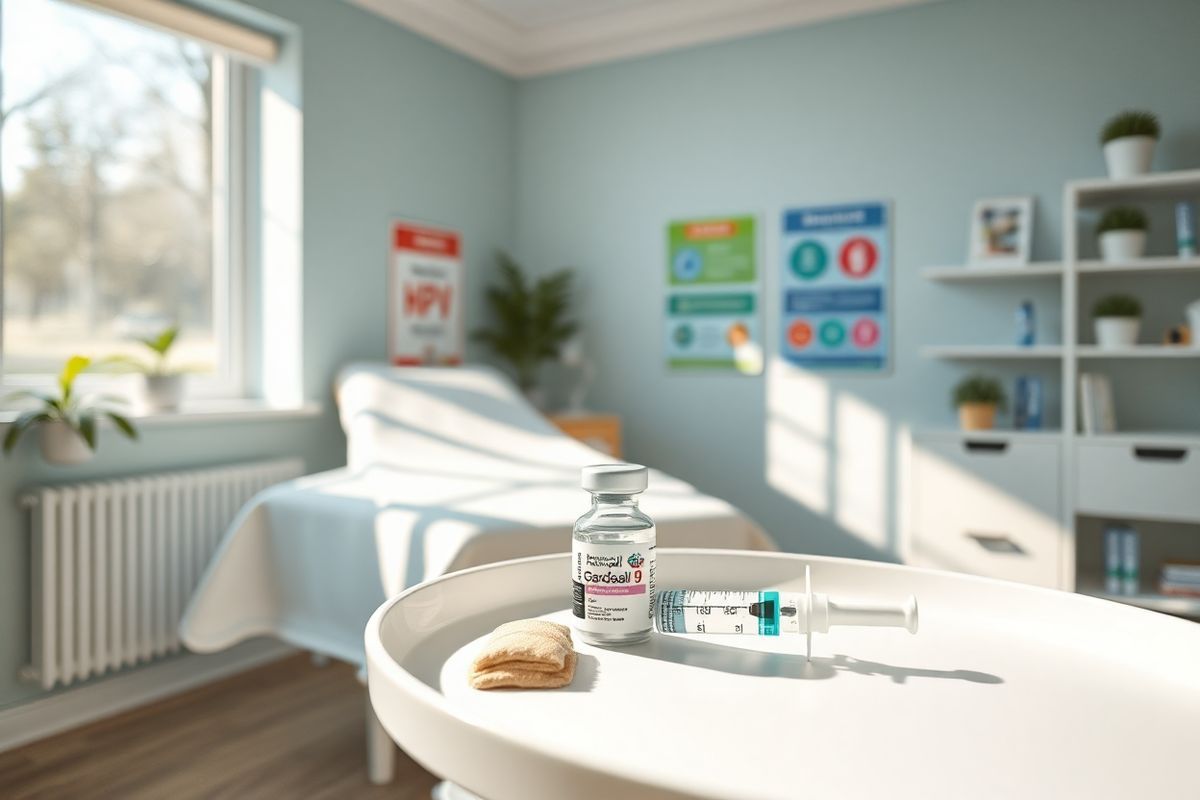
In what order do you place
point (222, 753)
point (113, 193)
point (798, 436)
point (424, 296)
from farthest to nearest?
point (424, 296) < point (798, 436) < point (113, 193) < point (222, 753)

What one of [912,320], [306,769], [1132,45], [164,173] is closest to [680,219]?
[912,320]

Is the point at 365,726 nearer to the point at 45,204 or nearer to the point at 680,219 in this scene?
the point at 45,204

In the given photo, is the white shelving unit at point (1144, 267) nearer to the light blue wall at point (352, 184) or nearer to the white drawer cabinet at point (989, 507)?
the white drawer cabinet at point (989, 507)

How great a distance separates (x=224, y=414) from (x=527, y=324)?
148 cm

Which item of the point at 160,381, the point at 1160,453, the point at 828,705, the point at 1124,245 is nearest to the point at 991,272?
the point at 1124,245

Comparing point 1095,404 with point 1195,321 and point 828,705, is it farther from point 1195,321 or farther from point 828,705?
point 828,705

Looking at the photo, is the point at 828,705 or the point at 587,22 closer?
the point at 828,705

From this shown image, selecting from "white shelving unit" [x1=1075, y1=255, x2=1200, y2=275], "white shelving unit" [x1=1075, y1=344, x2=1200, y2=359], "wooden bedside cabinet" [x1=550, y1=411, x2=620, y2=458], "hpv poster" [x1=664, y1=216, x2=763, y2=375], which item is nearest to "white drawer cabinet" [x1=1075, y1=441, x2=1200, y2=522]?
"white shelving unit" [x1=1075, y1=344, x2=1200, y2=359]

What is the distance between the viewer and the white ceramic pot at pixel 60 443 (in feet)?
7.25

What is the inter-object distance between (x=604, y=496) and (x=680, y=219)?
298cm

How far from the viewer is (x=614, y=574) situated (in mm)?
838

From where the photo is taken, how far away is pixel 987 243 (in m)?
3.01

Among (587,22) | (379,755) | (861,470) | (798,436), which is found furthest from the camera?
(587,22)

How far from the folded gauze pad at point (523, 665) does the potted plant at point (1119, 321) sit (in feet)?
8.59
